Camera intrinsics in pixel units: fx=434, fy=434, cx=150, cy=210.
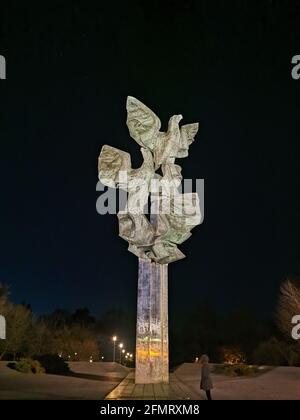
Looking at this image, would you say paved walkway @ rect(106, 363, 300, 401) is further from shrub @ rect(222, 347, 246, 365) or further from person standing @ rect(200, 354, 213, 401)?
shrub @ rect(222, 347, 246, 365)

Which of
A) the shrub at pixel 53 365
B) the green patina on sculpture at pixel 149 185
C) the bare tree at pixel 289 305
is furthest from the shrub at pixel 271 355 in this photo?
the green patina on sculpture at pixel 149 185

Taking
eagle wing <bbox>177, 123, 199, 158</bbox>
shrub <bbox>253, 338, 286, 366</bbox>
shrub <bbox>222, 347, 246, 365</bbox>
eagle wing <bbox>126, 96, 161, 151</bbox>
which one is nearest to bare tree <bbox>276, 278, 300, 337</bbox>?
shrub <bbox>253, 338, 286, 366</bbox>

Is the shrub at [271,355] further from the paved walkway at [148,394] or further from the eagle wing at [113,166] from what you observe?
the eagle wing at [113,166]

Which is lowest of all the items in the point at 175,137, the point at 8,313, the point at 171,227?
the point at 8,313

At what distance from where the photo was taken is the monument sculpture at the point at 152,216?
15.8 m

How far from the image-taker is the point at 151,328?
1576 cm

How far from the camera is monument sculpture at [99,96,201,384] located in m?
15.8

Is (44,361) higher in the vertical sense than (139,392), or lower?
lower

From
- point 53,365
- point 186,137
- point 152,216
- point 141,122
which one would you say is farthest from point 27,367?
point 186,137

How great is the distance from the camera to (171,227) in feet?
53.3

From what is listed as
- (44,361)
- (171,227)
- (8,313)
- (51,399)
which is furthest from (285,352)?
(51,399)

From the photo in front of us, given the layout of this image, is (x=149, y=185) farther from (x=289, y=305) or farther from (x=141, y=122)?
(x=289, y=305)
